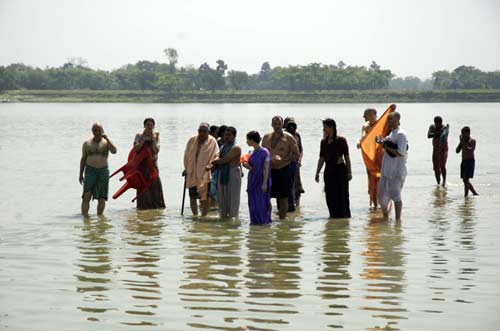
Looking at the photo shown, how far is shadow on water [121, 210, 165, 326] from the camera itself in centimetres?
746

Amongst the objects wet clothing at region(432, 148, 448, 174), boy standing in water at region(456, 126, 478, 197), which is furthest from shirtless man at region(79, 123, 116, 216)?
wet clothing at region(432, 148, 448, 174)

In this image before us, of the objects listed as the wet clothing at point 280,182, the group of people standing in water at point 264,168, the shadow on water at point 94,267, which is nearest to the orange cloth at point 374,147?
the group of people standing in water at point 264,168

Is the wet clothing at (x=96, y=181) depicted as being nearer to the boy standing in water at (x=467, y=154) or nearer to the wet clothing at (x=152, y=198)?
the wet clothing at (x=152, y=198)

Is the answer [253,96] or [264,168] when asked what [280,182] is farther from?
[253,96]

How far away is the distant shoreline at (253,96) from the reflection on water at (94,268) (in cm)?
13909

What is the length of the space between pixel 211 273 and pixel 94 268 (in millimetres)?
1229

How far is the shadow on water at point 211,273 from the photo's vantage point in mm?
7379

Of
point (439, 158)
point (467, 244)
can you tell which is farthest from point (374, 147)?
point (439, 158)

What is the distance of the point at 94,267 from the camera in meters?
9.34

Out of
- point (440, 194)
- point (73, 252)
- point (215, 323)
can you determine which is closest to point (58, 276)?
point (73, 252)

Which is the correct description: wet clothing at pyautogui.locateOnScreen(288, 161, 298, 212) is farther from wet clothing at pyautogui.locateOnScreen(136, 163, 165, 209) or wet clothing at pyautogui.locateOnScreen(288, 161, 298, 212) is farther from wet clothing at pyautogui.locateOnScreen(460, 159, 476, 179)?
wet clothing at pyautogui.locateOnScreen(460, 159, 476, 179)

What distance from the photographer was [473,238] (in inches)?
441

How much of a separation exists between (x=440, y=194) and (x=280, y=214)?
4836mm

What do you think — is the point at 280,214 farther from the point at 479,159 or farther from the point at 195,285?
the point at 479,159
